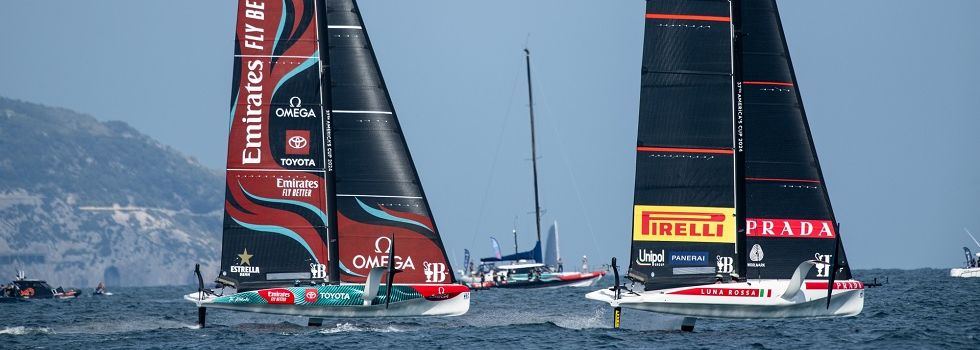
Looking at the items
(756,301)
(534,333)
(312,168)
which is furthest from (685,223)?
(312,168)

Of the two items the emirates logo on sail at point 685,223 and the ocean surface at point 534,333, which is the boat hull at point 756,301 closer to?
the ocean surface at point 534,333

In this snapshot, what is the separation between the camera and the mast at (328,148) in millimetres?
41344

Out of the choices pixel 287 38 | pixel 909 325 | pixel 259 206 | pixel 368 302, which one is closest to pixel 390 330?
pixel 368 302

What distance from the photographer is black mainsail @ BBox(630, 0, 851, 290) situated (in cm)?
3822

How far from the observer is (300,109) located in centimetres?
4159

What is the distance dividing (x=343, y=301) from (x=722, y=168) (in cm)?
987

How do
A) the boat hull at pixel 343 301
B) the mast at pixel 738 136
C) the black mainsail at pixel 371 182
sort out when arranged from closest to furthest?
the mast at pixel 738 136 < the boat hull at pixel 343 301 < the black mainsail at pixel 371 182

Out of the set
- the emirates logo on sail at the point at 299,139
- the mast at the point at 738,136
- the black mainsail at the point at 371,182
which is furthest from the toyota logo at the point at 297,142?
the mast at the point at 738,136

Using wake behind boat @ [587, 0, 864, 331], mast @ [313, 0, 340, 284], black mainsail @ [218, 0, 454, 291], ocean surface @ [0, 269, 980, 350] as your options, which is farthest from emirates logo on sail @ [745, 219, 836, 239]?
mast @ [313, 0, 340, 284]

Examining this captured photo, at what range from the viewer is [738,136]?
38.2 metres

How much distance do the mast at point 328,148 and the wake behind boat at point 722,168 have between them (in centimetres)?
760

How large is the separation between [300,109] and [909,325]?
16.6m

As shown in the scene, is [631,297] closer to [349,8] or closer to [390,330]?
[390,330]

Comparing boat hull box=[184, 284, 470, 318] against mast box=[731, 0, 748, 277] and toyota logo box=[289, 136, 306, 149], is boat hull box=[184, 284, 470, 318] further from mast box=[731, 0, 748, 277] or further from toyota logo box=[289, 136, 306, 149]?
mast box=[731, 0, 748, 277]
